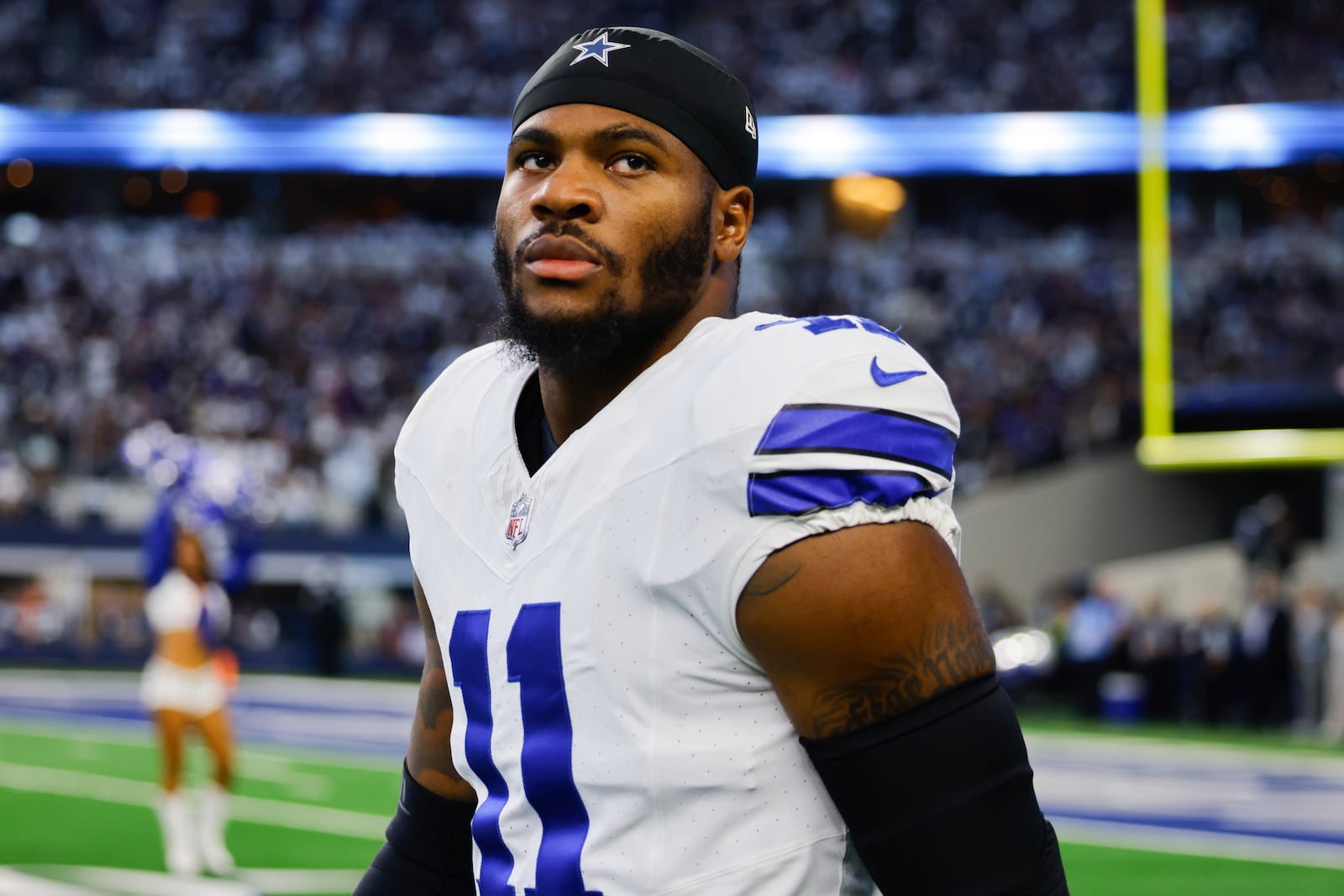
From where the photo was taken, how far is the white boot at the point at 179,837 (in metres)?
6.86

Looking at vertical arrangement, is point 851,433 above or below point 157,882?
above

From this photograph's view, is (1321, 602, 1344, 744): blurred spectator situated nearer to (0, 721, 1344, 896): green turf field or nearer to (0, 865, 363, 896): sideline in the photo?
(0, 721, 1344, 896): green turf field

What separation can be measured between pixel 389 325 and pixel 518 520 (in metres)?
24.4

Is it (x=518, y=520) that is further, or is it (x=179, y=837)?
(x=179, y=837)

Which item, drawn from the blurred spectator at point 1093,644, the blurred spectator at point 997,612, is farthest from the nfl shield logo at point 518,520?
the blurred spectator at point 997,612

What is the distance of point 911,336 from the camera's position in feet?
78.4

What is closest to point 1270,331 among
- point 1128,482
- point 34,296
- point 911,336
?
point 1128,482

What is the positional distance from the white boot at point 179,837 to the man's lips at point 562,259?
5.83 m

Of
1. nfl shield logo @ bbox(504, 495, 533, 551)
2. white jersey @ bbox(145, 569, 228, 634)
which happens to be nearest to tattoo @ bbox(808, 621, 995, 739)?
nfl shield logo @ bbox(504, 495, 533, 551)

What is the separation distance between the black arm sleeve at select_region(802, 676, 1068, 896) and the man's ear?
506mm

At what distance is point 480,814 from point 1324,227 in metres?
25.3

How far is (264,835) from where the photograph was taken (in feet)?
26.7

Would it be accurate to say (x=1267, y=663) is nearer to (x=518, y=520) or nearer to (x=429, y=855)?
(x=429, y=855)

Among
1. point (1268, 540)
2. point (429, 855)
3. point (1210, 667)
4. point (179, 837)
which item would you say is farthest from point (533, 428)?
point (1268, 540)
